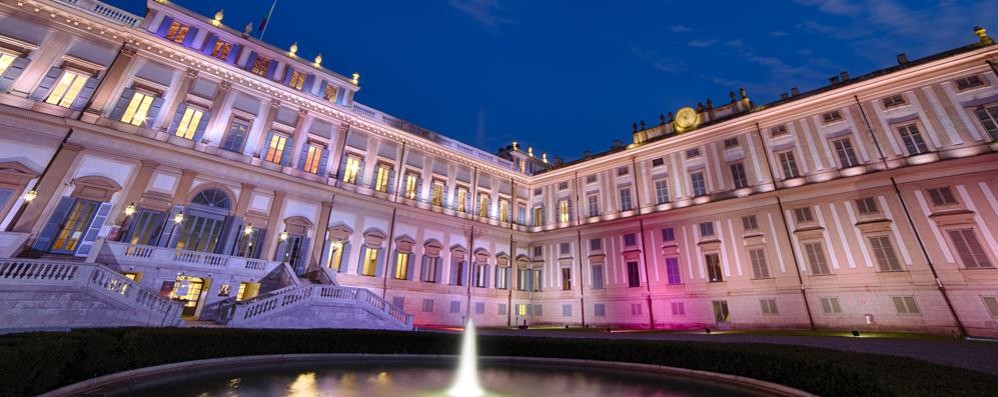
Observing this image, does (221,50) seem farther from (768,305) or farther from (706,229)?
(768,305)

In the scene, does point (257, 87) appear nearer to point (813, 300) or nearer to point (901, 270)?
point (813, 300)

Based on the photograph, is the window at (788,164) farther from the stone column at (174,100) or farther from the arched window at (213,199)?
the stone column at (174,100)

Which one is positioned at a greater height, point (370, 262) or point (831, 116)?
point (831, 116)

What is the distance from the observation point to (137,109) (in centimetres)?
1991

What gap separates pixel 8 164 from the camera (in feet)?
52.6

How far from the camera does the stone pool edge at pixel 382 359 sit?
731 centimetres

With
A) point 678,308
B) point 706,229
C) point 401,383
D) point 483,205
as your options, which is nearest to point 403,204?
point 483,205

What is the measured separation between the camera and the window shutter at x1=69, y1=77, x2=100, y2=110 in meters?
18.3

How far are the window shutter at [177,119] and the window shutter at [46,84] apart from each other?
461 centimetres

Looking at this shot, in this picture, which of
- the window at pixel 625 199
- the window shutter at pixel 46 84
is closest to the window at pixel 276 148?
the window shutter at pixel 46 84

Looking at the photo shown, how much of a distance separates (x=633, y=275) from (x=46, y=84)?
119 ft

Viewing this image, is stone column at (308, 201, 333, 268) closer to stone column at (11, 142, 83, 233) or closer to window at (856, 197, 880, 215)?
stone column at (11, 142, 83, 233)

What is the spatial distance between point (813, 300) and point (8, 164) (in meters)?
40.9

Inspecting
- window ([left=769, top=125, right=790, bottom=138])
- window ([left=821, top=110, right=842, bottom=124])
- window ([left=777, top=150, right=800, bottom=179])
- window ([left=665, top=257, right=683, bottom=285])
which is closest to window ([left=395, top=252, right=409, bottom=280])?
window ([left=665, top=257, right=683, bottom=285])
